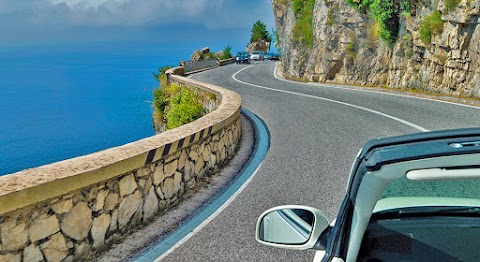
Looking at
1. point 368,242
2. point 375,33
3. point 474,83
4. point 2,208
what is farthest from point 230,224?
point 375,33

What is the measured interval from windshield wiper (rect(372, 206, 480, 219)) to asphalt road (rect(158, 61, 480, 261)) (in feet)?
7.36

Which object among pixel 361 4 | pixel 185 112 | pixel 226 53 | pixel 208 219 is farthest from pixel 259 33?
pixel 208 219

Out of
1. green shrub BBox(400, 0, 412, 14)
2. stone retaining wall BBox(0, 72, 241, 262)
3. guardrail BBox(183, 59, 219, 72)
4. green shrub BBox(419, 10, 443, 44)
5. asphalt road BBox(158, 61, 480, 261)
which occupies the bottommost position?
guardrail BBox(183, 59, 219, 72)

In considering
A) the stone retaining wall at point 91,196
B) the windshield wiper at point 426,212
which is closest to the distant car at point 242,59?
the stone retaining wall at point 91,196

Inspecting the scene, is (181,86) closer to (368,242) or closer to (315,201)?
(315,201)

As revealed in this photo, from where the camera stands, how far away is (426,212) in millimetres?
1890

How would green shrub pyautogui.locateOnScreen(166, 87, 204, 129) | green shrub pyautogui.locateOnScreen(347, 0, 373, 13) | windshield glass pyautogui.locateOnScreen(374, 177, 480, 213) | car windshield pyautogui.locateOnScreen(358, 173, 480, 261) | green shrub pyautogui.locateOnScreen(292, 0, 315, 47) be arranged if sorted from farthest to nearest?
green shrub pyautogui.locateOnScreen(292, 0, 315, 47)
green shrub pyautogui.locateOnScreen(347, 0, 373, 13)
green shrub pyautogui.locateOnScreen(166, 87, 204, 129)
windshield glass pyautogui.locateOnScreen(374, 177, 480, 213)
car windshield pyautogui.locateOnScreen(358, 173, 480, 261)

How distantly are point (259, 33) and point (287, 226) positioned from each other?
89.0 metres

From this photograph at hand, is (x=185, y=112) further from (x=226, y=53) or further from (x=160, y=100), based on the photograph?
(x=226, y=53)

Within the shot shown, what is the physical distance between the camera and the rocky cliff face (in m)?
14.3

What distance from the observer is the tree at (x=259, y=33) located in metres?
88.1

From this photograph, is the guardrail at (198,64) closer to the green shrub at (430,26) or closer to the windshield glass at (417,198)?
the green shrub at (430,26)

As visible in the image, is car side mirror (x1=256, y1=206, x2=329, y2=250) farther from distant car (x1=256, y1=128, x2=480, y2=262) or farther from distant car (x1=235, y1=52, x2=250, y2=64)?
distant car (x1=235, y1=52, x2=250, y2=64)

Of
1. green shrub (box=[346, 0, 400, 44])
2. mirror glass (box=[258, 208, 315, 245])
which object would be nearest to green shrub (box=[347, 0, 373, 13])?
green shrub (box=[346, 0, 400, 44])
